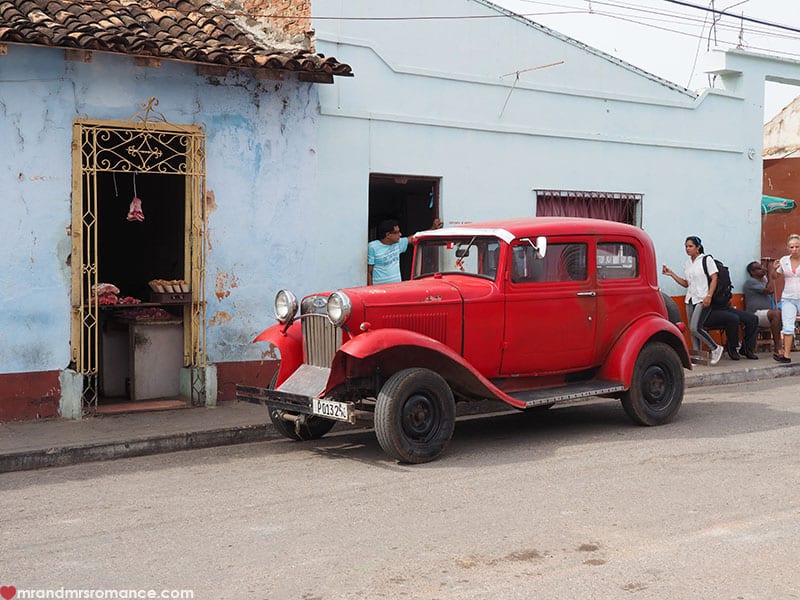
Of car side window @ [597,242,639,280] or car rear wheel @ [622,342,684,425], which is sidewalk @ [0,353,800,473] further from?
car side window @ [597,242,639,280]

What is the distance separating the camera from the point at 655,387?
9031 millimetres

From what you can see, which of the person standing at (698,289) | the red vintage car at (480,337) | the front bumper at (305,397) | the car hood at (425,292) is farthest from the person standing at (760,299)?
the front bumper at (305,397)

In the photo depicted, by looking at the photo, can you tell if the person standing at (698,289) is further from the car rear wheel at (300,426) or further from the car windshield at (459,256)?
the car rear wheel at (300,426)

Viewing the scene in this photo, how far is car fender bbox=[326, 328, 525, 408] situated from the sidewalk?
1.64 metres

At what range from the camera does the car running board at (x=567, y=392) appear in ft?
27.1

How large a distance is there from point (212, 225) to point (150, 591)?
19.6 feet

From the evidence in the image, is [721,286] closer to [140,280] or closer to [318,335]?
[318,335]

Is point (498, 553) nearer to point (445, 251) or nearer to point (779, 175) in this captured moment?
point (445, 251)

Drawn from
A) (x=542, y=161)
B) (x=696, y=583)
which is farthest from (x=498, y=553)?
(x=542, y=161)

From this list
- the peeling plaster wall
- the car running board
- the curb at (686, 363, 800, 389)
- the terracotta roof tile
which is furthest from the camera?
the curb at (686, 363, 800, 389)

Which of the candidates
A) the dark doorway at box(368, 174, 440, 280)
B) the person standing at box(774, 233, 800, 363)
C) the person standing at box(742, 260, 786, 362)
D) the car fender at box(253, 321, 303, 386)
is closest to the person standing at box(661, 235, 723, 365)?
the person standing at box(774, 233, 800, 363)

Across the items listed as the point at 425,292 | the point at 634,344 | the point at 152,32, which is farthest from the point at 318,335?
the point at 152,32

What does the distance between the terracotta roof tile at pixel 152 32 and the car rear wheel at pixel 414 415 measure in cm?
404

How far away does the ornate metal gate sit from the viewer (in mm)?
9297
